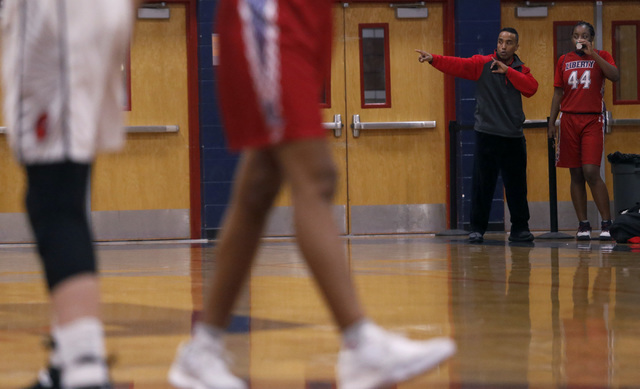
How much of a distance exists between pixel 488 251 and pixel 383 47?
3499 millimetres

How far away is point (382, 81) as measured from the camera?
32.1ft

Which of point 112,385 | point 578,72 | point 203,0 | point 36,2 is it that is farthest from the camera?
point 203,0

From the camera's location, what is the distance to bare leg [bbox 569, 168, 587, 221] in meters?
8.33

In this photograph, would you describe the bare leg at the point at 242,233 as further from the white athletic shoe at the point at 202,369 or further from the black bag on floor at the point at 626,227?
A: the black bag on floor at the point at 626,227

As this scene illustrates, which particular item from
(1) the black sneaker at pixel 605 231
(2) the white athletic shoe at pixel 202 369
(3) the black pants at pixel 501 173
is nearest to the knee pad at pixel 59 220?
(2) the white athletic shoe at pixel 202 369

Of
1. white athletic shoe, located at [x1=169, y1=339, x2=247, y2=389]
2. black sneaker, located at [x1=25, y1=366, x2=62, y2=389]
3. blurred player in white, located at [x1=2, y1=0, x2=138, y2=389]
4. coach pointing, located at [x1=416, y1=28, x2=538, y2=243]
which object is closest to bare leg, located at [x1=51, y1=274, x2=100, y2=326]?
blurred player in white, located at [x1=2, y1=0, x2=138, y2=389]

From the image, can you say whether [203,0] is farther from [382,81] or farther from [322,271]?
[322,271]

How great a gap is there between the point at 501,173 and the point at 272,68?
18.9ft

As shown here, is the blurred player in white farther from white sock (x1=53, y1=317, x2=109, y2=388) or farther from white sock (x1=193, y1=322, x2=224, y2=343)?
white sock (x1=193, y1=322, x2=224, y2=343)

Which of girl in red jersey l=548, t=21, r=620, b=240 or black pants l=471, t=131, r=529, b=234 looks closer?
black pants l=471, t=131, r=529, b=234

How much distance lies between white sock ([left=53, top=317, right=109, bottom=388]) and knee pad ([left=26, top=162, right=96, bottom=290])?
0.11 meters

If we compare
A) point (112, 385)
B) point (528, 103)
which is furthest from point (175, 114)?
point (112, 385)

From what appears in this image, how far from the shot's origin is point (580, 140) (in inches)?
325

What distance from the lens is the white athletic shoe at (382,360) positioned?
208 cm
